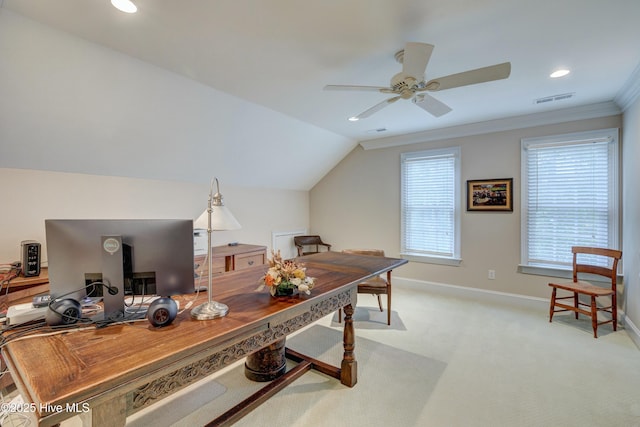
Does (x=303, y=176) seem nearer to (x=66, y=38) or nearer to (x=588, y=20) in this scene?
(x=66, y=38)

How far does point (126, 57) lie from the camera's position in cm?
217

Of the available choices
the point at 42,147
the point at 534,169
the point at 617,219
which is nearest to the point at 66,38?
the point at 42,147

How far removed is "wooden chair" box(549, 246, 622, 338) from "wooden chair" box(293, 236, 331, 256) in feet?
11.2

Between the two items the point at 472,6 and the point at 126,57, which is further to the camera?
the point at 126,57

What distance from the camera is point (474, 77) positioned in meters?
1.87

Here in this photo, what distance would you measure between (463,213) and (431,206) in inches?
18.4

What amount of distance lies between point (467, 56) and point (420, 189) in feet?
8.17

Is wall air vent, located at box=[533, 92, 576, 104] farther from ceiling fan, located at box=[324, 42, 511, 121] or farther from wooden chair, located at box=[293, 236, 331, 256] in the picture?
wooden chair, located at box=[293, 236, 331, 256]

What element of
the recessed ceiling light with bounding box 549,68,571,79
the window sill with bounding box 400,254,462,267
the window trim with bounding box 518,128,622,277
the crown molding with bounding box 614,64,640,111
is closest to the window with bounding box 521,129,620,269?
the window trim with bounding box 518,128,622,277

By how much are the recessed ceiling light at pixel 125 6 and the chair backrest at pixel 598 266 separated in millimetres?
4646

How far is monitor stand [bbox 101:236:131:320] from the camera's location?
1.25 m

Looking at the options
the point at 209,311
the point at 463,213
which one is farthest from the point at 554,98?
the point at 209,311

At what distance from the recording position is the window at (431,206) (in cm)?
422

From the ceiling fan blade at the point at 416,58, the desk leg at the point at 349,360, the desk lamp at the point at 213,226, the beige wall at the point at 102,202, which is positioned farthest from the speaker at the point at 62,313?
the ceiling fan blade at the point at 416,58
